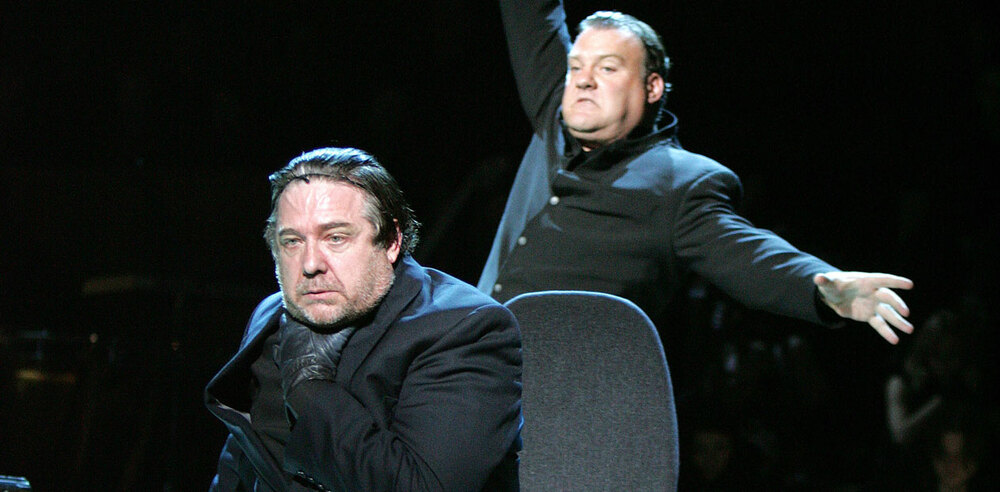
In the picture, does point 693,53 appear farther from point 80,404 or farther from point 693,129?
point 80,404

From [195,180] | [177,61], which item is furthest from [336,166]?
[177,61]

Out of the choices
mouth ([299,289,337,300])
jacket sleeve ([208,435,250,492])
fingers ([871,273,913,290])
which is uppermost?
mouth ([299,289,337,300])

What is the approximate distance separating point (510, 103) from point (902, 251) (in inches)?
66.7

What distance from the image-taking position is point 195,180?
10.3 feet

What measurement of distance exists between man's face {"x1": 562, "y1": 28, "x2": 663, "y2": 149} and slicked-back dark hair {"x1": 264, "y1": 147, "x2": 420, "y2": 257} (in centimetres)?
105

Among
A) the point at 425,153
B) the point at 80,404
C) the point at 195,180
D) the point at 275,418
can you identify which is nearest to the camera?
the point at 275,418

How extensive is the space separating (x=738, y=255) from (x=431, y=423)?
113cm

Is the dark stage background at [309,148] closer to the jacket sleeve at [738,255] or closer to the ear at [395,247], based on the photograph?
the jacket sleeve at [738,255]

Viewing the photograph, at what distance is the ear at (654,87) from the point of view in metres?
2.73

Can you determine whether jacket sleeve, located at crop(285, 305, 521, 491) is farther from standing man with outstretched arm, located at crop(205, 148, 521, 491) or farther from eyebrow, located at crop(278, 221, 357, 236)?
eyebrow, located at crop(278, 221, 357, 236)

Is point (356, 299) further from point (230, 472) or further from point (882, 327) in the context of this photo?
point (882, 327)

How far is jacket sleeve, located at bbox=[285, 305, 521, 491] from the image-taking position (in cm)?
141

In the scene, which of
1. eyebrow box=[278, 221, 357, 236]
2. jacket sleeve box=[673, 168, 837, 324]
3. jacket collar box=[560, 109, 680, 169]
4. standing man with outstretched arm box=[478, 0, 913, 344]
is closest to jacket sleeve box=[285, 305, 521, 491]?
eyebrow box=[278, 221, 357, 236]

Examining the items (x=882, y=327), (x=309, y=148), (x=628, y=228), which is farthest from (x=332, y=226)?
(x=309, y=148)
